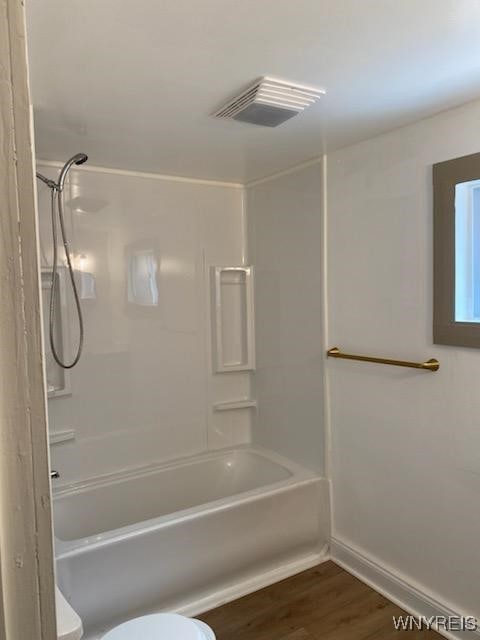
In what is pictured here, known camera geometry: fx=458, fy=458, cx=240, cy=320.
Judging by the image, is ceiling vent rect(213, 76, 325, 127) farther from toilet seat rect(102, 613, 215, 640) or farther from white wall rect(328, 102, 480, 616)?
toilet seat rect(102, 613, 215, 640)

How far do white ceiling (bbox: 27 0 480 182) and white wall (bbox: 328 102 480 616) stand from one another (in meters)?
0.19

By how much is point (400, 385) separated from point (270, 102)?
1356mm

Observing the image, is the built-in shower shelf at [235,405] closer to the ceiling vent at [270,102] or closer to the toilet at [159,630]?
the toilet at [159,630]

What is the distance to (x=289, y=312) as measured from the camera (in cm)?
282

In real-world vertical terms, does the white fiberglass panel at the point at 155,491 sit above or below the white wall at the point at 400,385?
below

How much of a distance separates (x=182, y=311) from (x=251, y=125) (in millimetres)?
1306

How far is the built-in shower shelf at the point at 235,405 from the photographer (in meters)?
3.12

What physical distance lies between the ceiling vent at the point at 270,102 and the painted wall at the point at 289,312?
0.78 m

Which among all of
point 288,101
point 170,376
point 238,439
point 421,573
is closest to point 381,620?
point 421,573

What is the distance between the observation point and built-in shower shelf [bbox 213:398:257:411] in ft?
10.2

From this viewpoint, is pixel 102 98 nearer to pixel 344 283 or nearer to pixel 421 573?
pixel 344 283

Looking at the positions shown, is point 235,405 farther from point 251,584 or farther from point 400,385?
point 400,385

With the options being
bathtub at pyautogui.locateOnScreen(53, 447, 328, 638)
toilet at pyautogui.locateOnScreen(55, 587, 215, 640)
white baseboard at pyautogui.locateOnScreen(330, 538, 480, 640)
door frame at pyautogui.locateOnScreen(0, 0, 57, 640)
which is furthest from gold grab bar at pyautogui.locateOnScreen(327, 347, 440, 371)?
door frame at pyautogui.locateOnScreen(0, 0, 57, 640)

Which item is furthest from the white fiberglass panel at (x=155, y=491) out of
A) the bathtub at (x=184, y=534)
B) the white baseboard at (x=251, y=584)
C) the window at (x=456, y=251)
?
the window at (x=456, y=251)
